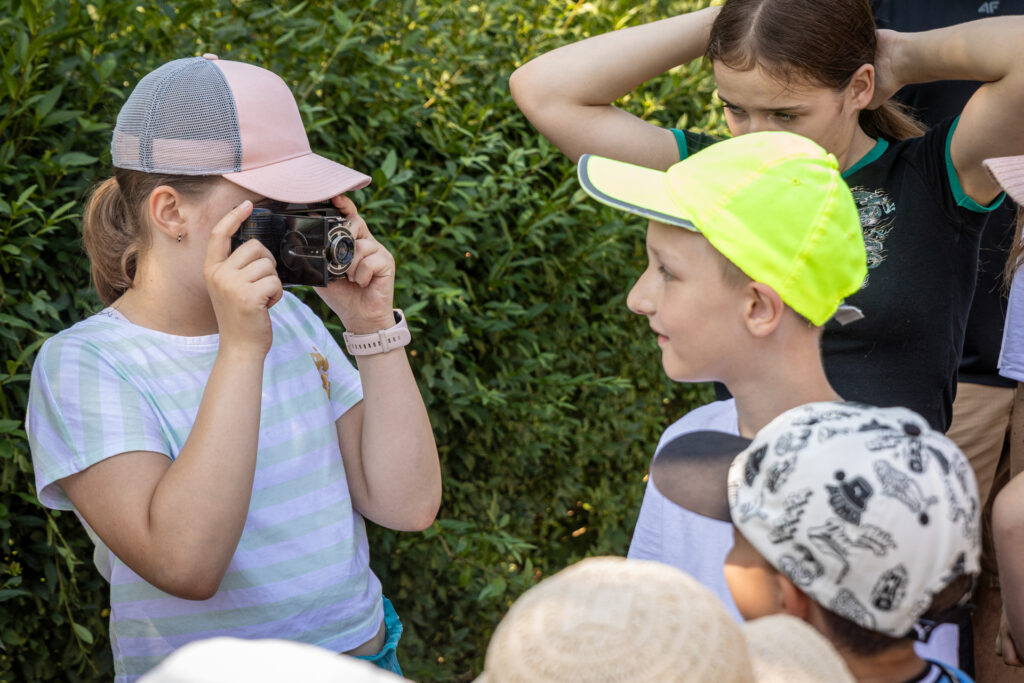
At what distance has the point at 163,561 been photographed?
170cm

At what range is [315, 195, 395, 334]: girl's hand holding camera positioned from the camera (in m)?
2.08

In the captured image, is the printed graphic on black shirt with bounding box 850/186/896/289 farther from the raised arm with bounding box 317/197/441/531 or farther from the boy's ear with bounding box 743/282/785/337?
the raised arm with bounding box 317/197/441/531

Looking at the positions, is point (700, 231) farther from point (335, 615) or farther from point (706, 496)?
point (335, 615)

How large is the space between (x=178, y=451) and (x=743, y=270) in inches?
40.7

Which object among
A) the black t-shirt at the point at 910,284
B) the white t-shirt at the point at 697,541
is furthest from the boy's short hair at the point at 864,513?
the black t-shirt at the point at 910,284

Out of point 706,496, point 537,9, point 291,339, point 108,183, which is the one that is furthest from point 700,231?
point 537,9

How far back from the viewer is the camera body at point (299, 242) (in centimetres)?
188

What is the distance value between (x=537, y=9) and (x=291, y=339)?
2149 mm

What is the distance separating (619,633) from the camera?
0.93m

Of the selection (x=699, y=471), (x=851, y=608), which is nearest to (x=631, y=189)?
(x=699, y=471)

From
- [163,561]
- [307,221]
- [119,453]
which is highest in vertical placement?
[307,221]

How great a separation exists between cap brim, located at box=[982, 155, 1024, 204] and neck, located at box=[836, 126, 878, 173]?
267 mm

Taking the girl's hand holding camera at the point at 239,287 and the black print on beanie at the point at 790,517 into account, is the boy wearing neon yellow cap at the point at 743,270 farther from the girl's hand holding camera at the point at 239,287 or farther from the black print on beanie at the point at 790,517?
the girl's hand holding camera at the point at 239,287

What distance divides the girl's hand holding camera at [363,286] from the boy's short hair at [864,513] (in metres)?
1.04
